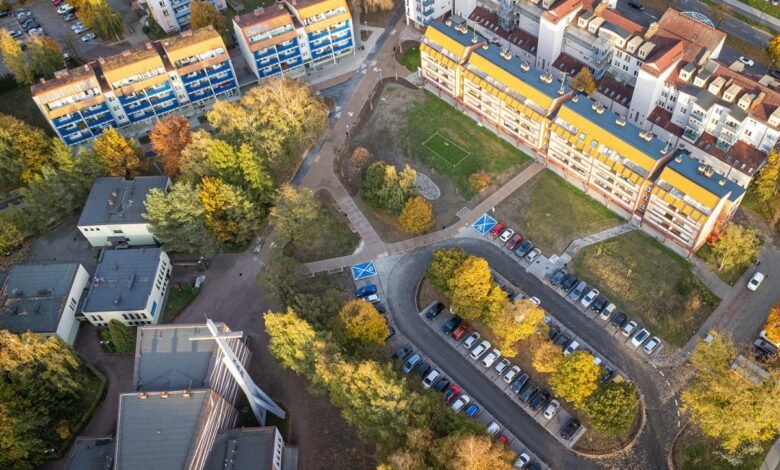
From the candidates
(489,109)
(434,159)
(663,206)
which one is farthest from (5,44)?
(663,206)

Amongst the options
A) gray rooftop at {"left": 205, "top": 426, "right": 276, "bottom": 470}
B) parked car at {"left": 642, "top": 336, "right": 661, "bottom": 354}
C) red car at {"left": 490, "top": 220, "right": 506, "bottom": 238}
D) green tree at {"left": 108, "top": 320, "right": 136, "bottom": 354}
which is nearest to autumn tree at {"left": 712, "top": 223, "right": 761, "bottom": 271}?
parked car at {"left": 642, "top": 336, "right": 661, "bottom": 354}

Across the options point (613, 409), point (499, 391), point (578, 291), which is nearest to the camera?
point (613, 409)

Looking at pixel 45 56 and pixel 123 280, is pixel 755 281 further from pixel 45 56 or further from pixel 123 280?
pixel 45 56

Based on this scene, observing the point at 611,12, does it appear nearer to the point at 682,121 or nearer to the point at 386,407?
the point at 682,121

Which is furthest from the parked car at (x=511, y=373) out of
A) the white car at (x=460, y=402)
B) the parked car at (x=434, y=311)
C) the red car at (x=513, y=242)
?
the red car at (x=513, y=242)

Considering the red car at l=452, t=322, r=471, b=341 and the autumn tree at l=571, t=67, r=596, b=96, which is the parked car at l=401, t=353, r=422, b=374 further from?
the autumn tree at l=571, t=67, r=596, b=96

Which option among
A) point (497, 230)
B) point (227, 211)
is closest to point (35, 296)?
point (227, 211)

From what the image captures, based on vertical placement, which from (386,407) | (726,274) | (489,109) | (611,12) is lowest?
(726,274)
